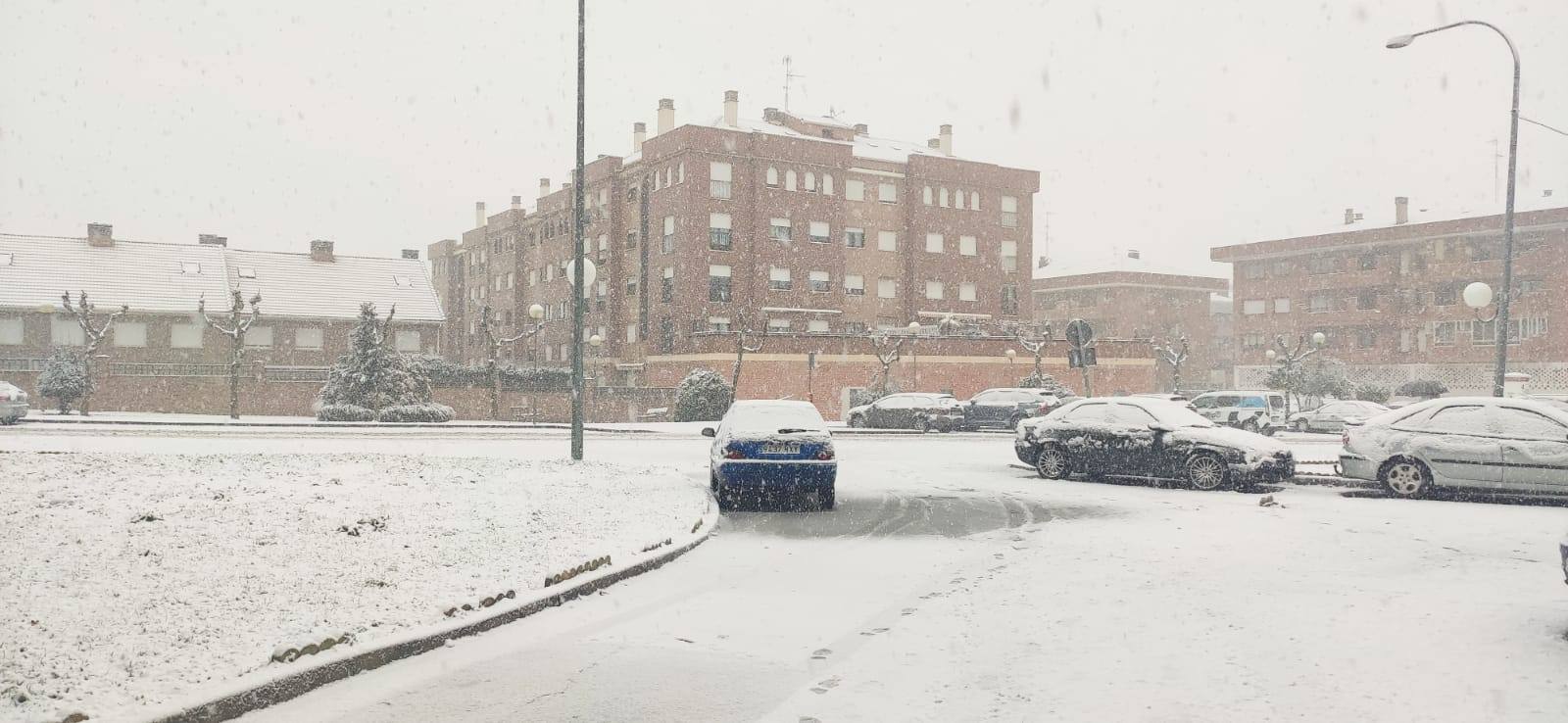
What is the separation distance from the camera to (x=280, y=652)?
5.84 m

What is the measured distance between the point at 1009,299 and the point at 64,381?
4315 centimetres

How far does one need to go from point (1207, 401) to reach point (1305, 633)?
101ft

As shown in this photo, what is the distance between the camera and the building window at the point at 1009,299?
61.9 metres

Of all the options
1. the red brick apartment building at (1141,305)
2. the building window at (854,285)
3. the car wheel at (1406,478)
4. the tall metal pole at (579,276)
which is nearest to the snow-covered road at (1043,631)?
the car wheel at (1406,478)

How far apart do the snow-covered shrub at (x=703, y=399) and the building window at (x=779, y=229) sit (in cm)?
1536

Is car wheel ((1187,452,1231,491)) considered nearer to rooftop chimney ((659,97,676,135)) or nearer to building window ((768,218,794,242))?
building window ((768,218,794,242))

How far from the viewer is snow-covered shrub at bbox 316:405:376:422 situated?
37562 mm

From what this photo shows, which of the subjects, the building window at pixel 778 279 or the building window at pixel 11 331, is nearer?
the building window at pixel 11 331

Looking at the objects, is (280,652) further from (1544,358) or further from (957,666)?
(1544,358)

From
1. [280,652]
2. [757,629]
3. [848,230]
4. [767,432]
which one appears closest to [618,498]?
[767,432]

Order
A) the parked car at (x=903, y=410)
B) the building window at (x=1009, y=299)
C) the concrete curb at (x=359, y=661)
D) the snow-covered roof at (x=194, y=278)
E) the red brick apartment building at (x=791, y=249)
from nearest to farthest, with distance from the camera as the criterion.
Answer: the concrete curb at (x=359, y=661) < the parked car at (x=903, y=410) < the snow-covered roof at (x=194, y=278) < the red brick apartment building at (x=791, y=249) < the building window at (x=1009, y=299)

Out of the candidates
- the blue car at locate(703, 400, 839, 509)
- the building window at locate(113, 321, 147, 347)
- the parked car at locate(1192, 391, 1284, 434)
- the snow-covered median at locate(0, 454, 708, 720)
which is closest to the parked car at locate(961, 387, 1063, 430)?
the parked car at locate(1192, 391, 1284, 434)

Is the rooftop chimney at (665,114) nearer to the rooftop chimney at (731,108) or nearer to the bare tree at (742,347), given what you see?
the rooftop chimney at (731,108)

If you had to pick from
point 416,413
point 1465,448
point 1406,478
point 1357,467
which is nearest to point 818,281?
point 416,413
